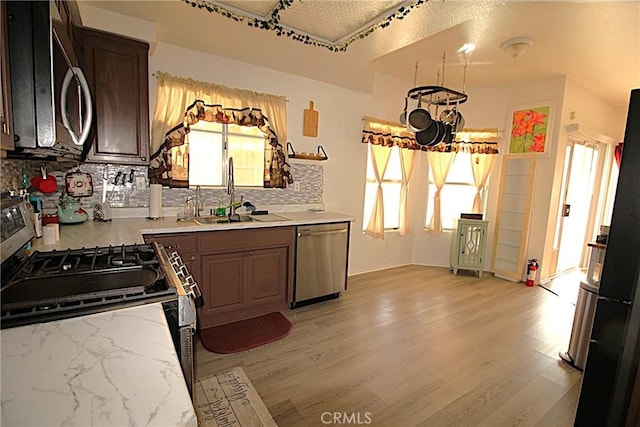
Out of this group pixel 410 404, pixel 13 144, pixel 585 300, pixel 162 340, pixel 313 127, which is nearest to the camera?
pixel 162 340

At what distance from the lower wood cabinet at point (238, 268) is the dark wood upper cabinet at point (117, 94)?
736mm

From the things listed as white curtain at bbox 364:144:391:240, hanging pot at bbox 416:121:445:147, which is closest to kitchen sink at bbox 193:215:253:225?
white curtain at bbox 364:144:391:240

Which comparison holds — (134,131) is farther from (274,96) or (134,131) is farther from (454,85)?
(454,85)

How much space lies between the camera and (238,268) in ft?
8.73

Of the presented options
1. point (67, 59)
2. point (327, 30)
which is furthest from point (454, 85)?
point (67, 59)

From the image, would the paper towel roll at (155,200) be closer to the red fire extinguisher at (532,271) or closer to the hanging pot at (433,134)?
the hanging pot at (433,134)

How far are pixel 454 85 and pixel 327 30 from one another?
3.04 m

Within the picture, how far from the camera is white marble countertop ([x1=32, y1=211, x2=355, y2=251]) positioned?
1721 millimetres

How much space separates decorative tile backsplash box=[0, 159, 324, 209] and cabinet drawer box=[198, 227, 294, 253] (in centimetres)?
64

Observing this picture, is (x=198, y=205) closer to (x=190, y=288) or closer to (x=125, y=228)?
(x=125, y=228)

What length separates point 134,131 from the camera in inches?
93.6

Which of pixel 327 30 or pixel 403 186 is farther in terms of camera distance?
pixel 403 186

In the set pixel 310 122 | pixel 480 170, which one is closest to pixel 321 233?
pixel 310 122

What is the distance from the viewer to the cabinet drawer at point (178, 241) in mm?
2270
